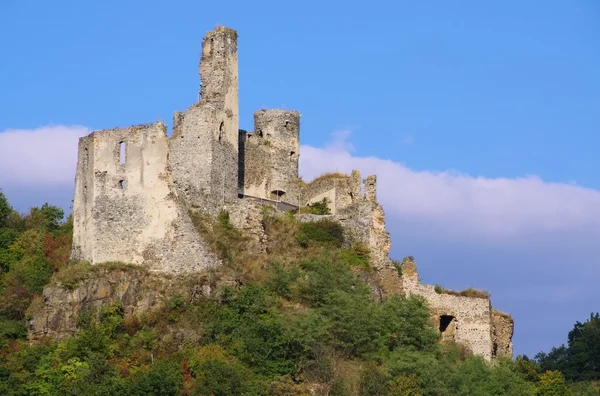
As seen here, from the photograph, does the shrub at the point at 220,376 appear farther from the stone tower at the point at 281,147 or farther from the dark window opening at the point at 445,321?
the stone tower at the point at 281,147

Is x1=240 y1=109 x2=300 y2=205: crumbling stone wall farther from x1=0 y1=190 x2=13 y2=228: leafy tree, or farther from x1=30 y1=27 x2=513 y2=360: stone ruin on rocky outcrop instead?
x1=0 y1=190 x2=13 y2=228: leafy tree

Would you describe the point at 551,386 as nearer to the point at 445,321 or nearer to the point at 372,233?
the point at 445,321

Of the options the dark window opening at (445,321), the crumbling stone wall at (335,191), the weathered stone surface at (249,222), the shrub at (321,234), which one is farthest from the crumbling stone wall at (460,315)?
the weathered stone surface at (249,222)

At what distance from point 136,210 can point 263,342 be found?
762cm

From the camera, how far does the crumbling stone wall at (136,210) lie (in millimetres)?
59156

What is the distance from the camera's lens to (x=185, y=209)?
59.7 meters

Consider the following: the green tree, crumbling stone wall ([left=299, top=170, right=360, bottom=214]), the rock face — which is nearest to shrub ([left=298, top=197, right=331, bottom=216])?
crumbling stone wall ([left=299, top=170, right=360, bottom=214])

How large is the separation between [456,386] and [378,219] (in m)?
9.53

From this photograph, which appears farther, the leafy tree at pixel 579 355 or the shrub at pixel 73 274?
the leafy tree at pixel 579 355

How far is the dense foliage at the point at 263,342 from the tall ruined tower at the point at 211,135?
3.96 ft

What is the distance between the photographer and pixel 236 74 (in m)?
62.8

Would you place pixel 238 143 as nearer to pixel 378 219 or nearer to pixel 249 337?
pixel 378 219

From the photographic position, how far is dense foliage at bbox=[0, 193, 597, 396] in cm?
5475

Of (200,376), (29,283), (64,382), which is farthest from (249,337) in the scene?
(29,283)
